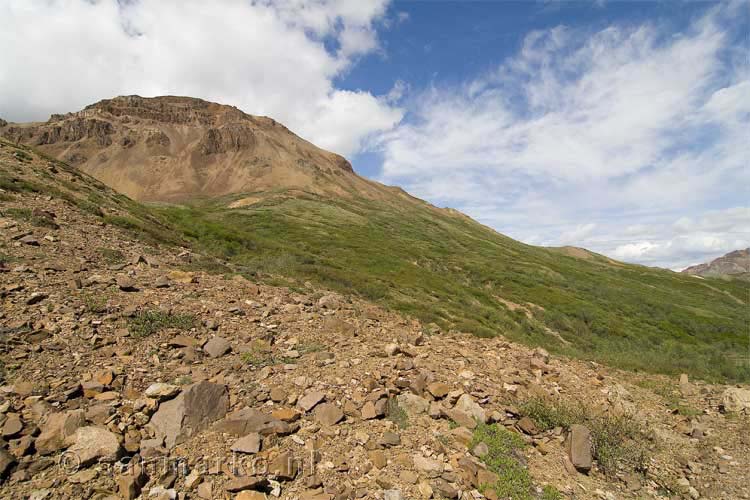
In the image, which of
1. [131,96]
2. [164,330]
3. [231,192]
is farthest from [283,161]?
[164,330]

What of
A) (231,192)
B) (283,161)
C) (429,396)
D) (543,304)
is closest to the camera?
(429,396)

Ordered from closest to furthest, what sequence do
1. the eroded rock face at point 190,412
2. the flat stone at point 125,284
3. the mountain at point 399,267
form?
the eroded rock face at point 190,412
the flat stone at point 125,284
the mountain at point 399,267

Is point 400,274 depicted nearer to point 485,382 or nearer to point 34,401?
point 485,382

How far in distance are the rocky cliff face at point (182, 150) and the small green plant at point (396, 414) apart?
98433 millimetres

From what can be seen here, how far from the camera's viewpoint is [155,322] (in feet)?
28.1

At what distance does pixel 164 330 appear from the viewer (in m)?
8.47

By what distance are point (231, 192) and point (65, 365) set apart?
4312 inches

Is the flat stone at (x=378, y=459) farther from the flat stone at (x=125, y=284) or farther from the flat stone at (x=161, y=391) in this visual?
the flat stone at (x=125, y=284)

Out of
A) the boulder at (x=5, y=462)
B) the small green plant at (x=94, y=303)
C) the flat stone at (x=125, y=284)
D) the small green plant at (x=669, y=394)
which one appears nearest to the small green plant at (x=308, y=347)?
the small green plant at (x=94, y=303)

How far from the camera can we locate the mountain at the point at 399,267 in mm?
19906

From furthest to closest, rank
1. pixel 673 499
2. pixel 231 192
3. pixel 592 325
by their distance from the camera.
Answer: pixel 231 192 < pixel 592 325 < pixel 673 499

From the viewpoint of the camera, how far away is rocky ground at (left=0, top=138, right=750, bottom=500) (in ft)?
16.9

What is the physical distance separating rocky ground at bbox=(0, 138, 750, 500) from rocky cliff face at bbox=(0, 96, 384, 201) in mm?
94917

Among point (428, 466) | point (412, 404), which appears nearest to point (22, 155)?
point (412, 404)
